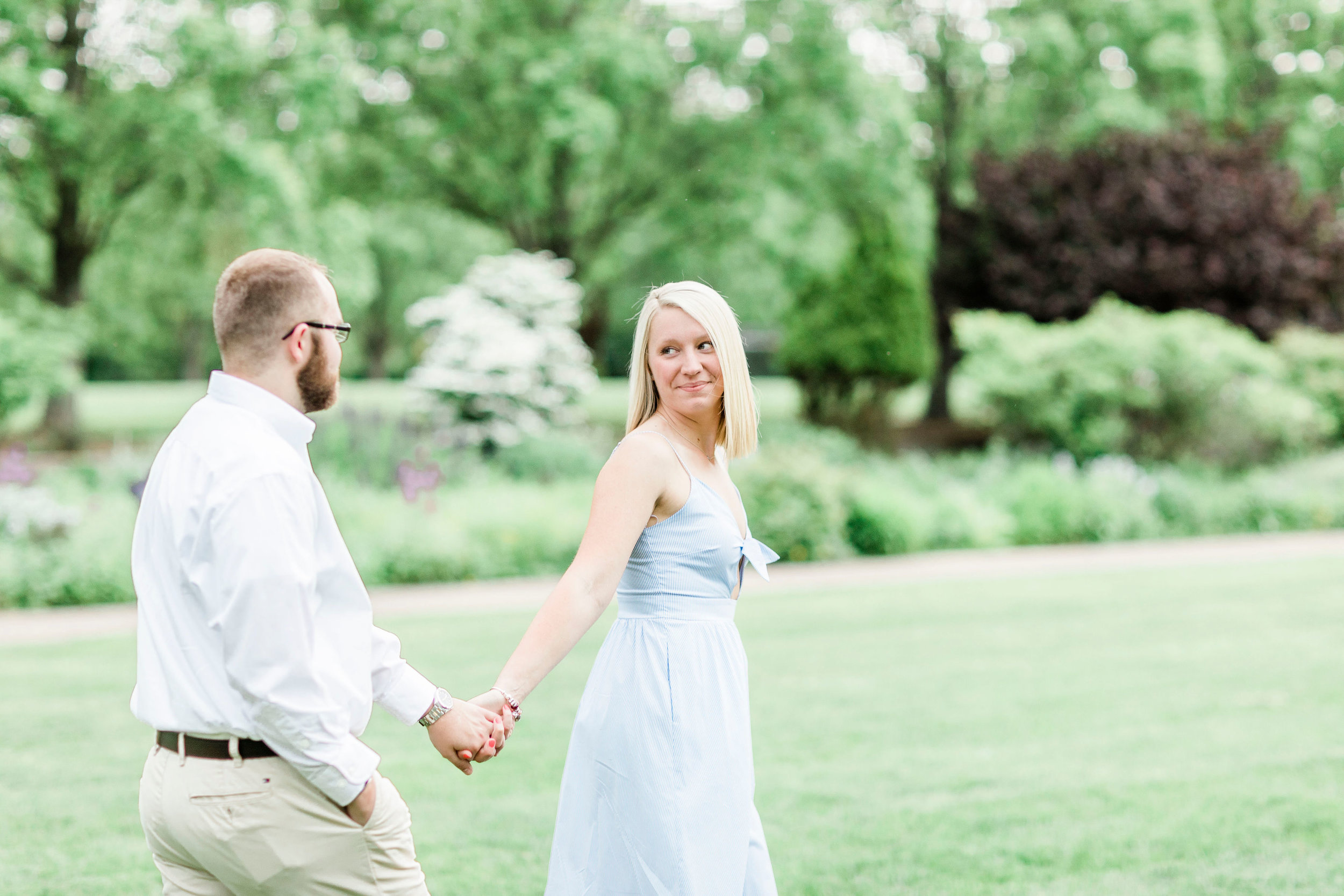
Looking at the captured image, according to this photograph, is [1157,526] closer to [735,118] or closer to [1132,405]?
[1132,405]

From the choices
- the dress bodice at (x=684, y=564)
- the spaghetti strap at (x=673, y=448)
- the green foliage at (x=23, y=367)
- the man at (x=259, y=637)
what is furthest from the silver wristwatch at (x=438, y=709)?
the green foliage at (x=23, y=367)

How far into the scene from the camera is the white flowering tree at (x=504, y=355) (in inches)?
587

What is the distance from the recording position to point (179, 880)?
232 centimetres

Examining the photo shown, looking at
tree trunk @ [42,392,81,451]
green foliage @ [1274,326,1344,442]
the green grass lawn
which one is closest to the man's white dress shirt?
the green grass lawn

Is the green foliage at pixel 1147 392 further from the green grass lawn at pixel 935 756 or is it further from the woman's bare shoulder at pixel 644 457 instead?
the woman's bare shoulder at pixel 644 457

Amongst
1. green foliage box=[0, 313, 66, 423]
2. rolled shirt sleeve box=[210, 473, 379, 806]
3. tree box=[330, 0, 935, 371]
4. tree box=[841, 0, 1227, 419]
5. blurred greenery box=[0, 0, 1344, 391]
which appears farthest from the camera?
tree box=[841, 0, 1227, 419]

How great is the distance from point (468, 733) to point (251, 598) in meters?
0.79

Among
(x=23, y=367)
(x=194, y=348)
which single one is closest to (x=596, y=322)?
(x=23, y=367)

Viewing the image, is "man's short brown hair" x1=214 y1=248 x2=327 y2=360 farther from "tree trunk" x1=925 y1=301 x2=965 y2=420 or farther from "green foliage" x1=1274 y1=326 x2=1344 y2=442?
"tree trunk" x1=925 y1=301 x2=965 y2=420

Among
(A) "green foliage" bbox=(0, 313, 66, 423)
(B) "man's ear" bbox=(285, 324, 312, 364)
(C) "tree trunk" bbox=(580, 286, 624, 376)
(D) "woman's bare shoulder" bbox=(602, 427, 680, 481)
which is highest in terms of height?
(C) "tree trunk" bbox=(580, 286, 624, 376)

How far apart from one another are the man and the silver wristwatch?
298 mm

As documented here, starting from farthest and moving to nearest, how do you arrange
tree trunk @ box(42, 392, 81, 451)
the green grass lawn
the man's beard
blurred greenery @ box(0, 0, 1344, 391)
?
tree trunk @ box(42, 392, 81, 451) < blurred greenery @ box(0, 0, 1344, 391) < the green grass lawn < the man's beard

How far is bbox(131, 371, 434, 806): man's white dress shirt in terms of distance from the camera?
2098mm

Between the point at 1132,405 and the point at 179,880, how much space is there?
600 inches
